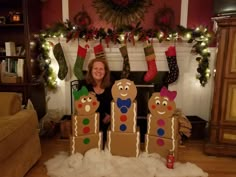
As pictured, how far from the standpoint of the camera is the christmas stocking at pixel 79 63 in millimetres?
2799

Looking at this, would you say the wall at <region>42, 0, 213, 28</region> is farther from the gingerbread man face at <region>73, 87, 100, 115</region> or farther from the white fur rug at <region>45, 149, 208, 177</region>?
the white fur rug at <region>45, 149, 208, 177</region>

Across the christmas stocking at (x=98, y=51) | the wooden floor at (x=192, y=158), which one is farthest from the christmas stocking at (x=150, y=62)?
the wooden floor at (x=192, y=158)

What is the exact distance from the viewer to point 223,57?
85.7 inches

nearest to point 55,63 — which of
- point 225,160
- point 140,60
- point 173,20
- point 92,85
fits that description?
point 92,85

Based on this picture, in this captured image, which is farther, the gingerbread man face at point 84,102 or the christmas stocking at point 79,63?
the christmas stocking at point 79,63

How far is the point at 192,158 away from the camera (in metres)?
2.29

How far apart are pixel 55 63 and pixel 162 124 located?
1.70 meters

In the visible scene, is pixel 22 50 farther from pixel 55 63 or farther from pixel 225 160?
pixel 225 160

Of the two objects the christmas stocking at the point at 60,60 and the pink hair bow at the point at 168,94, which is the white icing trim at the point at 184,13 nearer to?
the pink hair bow at the point at 168,94

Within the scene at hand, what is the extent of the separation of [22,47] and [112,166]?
6.32 feet

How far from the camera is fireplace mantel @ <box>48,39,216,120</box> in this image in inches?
113

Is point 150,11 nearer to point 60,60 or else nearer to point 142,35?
point 142,35

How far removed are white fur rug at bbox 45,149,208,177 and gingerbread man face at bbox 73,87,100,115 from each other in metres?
0.39

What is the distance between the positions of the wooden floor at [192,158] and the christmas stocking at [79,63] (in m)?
A: 0.84
